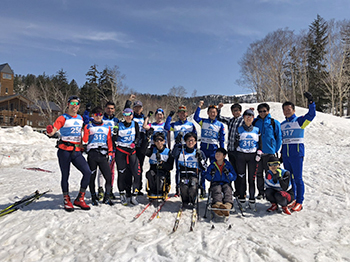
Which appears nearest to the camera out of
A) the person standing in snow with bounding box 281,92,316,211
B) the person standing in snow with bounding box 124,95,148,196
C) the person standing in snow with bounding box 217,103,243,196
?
the person standing in snow with bounding box 281,92,316,211

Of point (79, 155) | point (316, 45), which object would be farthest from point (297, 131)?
point (316, 45)

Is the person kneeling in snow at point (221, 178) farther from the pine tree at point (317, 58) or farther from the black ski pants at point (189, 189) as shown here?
the pine tree at point (317, 58)

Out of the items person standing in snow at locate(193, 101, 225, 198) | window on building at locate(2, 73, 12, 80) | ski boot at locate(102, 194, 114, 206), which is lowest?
ski boot at locate(102, 194, 114, 206)

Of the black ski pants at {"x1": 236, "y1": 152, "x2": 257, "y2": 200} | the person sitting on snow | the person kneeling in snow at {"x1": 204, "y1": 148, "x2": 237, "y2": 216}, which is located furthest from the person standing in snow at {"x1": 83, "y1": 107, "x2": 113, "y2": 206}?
the black ski pants at {"x1": 236, "y1": 152, "x2": 257, "y2": 200}

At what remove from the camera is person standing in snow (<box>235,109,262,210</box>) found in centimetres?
459

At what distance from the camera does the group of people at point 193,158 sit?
14.4ft

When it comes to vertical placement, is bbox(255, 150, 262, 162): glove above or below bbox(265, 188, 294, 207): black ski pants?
above

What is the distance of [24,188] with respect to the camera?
630 cm

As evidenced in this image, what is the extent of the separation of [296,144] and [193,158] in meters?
2.12

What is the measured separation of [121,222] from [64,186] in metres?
1.46

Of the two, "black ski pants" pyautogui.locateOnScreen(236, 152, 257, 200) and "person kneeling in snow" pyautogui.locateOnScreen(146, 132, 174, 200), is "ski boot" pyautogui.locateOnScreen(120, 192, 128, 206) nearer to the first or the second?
"person kneeling in snow" pyautogui.locateOnScreen(146, 132, 174, 200)

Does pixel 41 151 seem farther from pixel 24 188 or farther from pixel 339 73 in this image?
pixel 339 73

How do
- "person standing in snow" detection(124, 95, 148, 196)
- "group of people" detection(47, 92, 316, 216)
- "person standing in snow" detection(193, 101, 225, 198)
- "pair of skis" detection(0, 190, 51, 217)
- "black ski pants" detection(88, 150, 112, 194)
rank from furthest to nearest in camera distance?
"person standing in snow" detection(124, 95, 148, 196) → "person standing in snow" detection(193, 101, 225, 198) → "black ski pants" detection(88, 150, 112, 194) → "group of people" detection(47, 92, 316, 216) → "pair of skis" detection(0, 190, 51, 217)

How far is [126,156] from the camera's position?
15.9 ft
